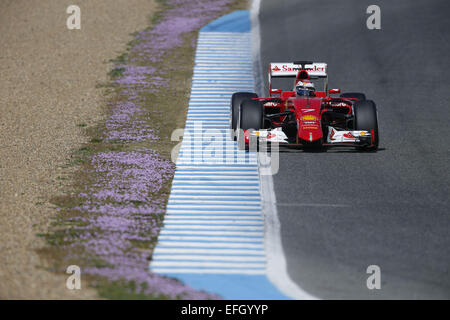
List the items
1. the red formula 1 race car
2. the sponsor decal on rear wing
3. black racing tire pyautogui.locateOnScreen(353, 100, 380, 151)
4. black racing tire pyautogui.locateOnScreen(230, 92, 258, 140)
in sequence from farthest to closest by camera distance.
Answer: the sponsor decal on rear wing < black racing tire pyautogui.locateOnScreen(230, 92, 258, 140) < black racing tire pyautogui.locateOnScreen(353, 100, 380, 151) < the red formula 1 race car

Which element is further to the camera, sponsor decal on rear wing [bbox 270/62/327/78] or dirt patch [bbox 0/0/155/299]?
sponsor decal on rear wing [bbox 270/62/327/78]

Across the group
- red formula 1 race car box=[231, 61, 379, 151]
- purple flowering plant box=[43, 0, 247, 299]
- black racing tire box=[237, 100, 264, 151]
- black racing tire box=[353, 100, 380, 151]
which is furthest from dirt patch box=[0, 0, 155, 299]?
black racing tire box=[353, 100, 380, 151]

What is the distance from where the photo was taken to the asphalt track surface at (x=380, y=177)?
472 inches

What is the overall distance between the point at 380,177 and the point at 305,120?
91.1 inches

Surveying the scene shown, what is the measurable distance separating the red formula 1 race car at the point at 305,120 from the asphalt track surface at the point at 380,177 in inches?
27.6

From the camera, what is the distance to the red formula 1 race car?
16.8 metres

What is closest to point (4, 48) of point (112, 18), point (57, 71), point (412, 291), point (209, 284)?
point (57, 71)

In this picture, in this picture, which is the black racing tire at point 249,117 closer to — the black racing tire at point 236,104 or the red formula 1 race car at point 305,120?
the red formula 1 race car at point 305,120

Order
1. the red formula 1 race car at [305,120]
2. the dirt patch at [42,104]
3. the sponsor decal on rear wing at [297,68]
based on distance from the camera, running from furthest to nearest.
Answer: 1. the sponsor decal on rear wing at [297,68]
2. the red formula 1 race car at [305,120]
3. the dirt patch at [42,104]

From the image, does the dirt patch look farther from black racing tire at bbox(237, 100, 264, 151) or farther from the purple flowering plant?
black racing tire at bbox(237, 100, 264, 151)

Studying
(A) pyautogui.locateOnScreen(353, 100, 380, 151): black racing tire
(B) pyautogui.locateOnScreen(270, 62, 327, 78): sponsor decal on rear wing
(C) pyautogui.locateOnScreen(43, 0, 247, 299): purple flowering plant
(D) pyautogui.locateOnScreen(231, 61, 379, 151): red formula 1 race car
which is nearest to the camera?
(C) pyautogui.locateOnScreen(43, 0, 247, 299): purple flowering plant

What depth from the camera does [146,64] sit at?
27.9 meters

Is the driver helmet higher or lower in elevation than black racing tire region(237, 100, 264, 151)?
higher

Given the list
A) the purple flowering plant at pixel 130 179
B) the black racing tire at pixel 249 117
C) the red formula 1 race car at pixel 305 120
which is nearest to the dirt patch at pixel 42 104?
the purple flowering plant at pixel 130 179
